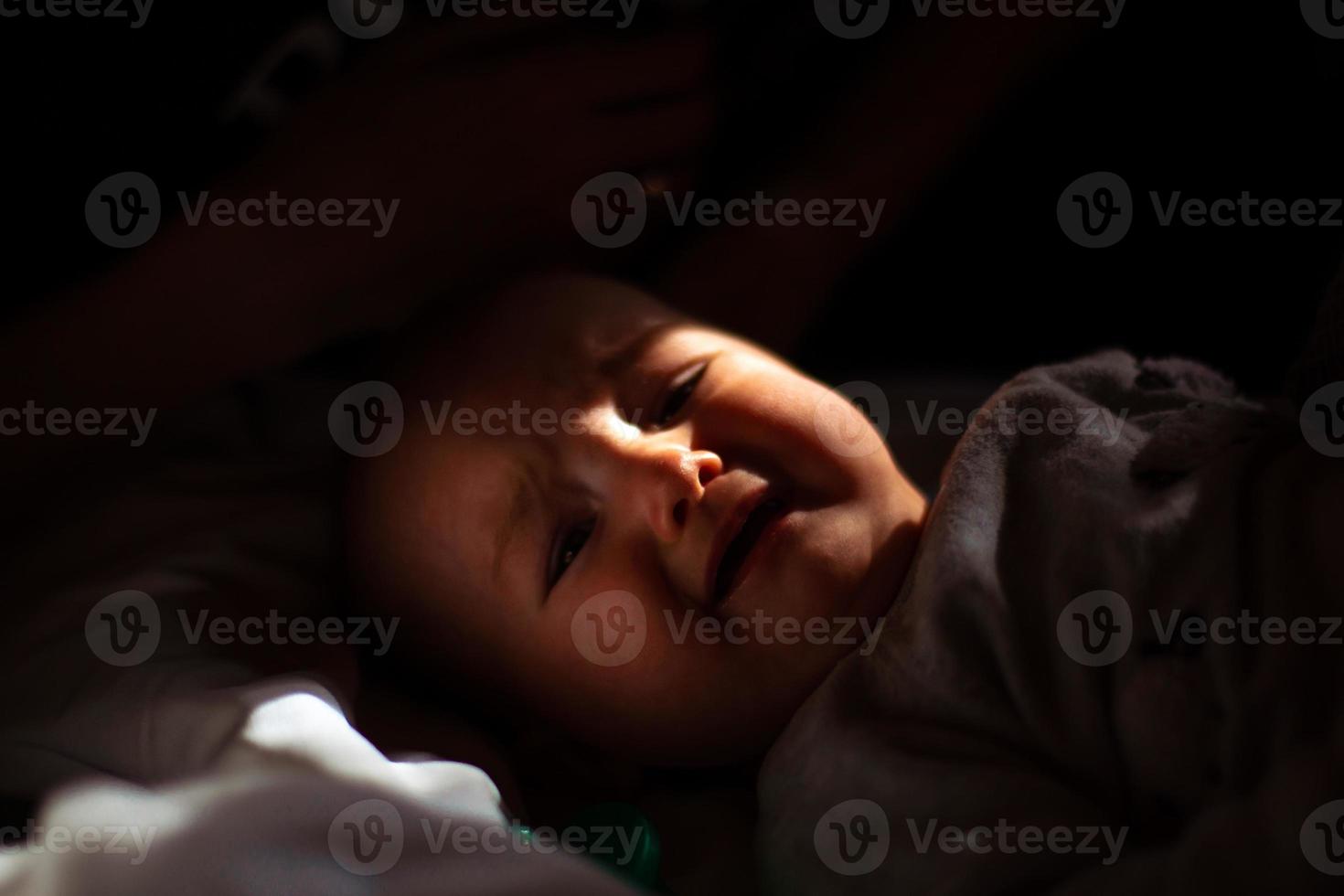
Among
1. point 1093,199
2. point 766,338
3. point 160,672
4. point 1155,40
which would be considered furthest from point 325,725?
point 1155,40

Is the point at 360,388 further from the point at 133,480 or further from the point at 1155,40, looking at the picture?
the point at 1155,40

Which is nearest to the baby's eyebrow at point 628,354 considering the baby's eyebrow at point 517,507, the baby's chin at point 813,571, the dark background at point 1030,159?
the baby's eyebrow at point 517,507

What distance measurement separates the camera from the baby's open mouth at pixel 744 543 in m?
0.94

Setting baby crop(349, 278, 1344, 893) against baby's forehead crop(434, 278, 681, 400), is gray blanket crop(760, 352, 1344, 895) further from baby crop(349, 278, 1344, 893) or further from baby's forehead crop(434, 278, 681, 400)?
baby's forehead crop(434, 278, 681, 400)

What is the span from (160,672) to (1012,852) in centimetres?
69

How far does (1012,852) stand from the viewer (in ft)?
2.52

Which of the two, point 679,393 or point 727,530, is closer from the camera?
point 727,530

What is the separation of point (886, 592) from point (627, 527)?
0.80 ft

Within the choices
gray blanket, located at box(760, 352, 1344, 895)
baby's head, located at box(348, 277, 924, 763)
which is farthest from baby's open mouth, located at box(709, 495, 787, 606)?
gray blanket, located at box(760, 352, 1344, 895)

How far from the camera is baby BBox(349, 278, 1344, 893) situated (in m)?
0.77

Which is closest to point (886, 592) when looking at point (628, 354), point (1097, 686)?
point (1097, 686)

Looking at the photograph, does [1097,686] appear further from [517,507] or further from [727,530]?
[517,507]

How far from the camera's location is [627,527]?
0.95m

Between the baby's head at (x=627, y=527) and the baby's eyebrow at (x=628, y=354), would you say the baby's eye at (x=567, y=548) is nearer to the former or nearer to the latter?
the baby's head at (x=627, y=527)
